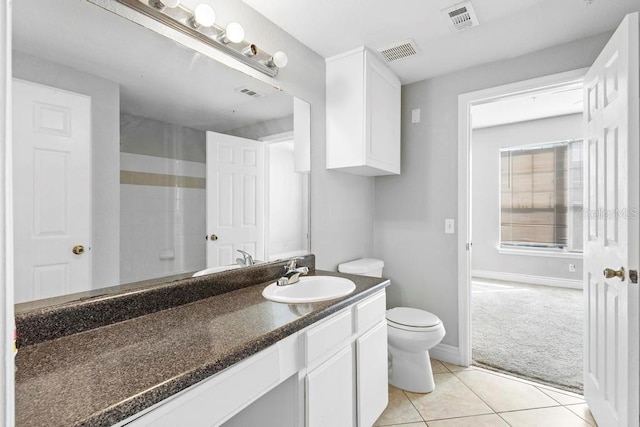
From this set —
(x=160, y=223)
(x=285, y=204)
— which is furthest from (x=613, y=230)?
(x=160, y=223)

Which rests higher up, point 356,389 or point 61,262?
point 61,262

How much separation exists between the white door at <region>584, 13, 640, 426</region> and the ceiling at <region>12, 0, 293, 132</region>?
1.68 m

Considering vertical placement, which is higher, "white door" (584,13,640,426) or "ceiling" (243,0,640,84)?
"ceiling" (243,0,640,84)

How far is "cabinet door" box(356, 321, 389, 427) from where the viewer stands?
4.83ft

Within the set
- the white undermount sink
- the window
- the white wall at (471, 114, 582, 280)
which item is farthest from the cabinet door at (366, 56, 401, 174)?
the window

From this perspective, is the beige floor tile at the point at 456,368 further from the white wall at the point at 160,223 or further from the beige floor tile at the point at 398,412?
the white wall at the point at 160,223

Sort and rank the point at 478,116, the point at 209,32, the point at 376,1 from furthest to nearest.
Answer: the point at 478,116 → the point at 376,1 → the point at 209,32

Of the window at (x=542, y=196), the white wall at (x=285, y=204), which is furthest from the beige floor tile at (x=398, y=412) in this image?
the window at (x=542, y=196)

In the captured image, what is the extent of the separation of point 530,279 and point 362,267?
3.68 meters

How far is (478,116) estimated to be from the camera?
14.5ft

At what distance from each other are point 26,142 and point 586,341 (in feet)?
9.21

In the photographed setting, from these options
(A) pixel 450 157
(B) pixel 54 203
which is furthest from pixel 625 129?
(B) pixel 54 203

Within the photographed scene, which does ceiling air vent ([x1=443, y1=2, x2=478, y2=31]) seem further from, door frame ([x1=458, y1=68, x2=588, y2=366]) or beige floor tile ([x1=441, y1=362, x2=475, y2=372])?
beige floor tile ([x1=441, y1=362, x2=475, y2=372])

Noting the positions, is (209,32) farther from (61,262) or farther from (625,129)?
(625,129)
